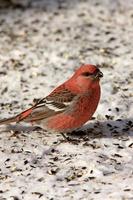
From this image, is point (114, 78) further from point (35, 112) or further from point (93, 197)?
Result: point (93, 197)

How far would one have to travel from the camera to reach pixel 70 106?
5.14m

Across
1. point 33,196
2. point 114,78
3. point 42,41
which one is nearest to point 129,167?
point 33,196

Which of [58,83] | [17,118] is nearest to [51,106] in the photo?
[17,118]

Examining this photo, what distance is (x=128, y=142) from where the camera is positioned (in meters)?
5.14

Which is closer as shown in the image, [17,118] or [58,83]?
[17,118]

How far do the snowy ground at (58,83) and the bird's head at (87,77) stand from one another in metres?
0.51

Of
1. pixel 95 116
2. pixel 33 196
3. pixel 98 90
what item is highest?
pixel 98 90

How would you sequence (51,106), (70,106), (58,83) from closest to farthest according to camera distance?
(70,106) → (51,106) → (58,83)

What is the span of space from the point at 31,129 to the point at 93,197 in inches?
59.8

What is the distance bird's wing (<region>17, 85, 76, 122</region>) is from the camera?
519 centimetres

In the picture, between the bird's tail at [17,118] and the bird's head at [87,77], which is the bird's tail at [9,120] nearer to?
the bird's tail at [17,118]

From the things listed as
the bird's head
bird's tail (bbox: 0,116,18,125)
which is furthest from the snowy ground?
the bird's head

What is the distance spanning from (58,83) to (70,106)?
4.76ft

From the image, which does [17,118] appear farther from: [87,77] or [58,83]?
[58,83]
